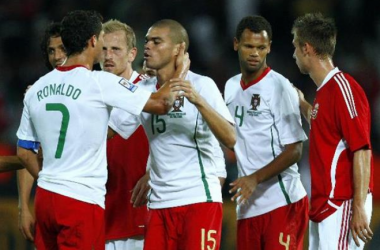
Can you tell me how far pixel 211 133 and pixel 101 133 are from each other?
2.78 ft

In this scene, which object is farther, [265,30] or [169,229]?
[265,30]

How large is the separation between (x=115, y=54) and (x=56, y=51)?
18.1 inches

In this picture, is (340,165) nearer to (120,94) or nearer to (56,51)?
(120,94)

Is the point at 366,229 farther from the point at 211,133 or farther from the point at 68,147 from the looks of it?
the point at 68,147

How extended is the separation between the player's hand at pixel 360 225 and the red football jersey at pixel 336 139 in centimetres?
19

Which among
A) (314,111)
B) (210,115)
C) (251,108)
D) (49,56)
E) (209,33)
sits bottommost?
(210,115)

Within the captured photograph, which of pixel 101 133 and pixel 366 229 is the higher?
pixel 101 133

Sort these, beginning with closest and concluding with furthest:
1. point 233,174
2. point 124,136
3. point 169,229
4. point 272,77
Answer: point 169,229, point 124,136, point 272,77, point 233,174

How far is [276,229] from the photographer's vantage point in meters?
6.35

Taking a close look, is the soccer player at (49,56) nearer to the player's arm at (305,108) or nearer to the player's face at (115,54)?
the player's face at (115,54)

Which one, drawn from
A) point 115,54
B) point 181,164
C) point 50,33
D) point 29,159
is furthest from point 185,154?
point 50,33

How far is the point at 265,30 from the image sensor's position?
660cm

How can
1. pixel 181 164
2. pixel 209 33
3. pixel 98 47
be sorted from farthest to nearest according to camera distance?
pixel 209 33
pixel 181 164
pixel 98 47

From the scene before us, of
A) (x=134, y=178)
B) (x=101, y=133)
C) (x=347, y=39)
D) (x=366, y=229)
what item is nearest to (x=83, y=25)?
(x=101, y=133)
